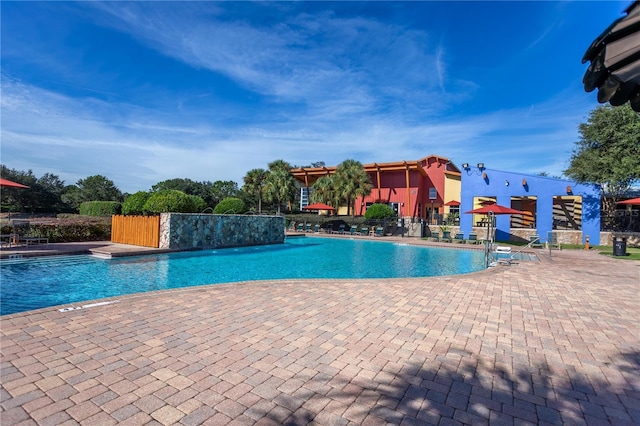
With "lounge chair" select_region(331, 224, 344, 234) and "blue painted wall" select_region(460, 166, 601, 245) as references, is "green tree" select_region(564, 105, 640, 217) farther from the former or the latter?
"lounge chair" select_region(331, 224, 344, 234)

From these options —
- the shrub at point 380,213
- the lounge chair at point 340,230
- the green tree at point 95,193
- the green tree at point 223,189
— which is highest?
the green tree at point 223,189

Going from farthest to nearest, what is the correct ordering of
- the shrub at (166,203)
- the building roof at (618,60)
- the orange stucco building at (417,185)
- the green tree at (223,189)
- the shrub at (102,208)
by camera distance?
1. the green tree at (223,189)
2. the orange stucco building at (417,185)
3. the shrub at (102,208)
4. the shrub at (166,203)
5. the building roof at (618,60)

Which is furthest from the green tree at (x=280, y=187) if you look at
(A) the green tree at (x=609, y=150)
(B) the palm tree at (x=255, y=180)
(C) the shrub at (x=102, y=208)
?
(A) the green tree at (x=609, y=150)

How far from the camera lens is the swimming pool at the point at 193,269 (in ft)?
23.4

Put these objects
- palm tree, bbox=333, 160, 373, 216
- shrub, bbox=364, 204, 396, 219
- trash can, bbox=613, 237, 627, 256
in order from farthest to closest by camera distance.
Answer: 1. palm tree, bbox=333, 160, 373, 216
2. shrub, bbox=364, 204, 396, 219
3. trash can, bbox=613, 237, 627, 256

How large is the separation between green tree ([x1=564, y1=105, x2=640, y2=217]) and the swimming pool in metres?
8.40

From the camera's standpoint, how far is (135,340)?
3.64 meters

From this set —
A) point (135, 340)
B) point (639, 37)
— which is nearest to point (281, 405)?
point (135, 340)

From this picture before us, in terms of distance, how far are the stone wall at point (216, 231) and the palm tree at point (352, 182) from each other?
9.00 metres

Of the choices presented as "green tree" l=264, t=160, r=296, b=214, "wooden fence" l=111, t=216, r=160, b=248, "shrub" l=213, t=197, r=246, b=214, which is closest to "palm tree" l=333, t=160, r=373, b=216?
"green tree" l=264, t=160, r=296, b=214

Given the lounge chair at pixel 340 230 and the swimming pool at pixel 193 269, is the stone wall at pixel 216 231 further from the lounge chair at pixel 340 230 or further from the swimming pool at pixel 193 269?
the lounge chair at pixel 340 230

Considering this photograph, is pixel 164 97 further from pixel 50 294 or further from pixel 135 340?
pixel 135 340

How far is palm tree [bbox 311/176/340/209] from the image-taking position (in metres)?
28.9

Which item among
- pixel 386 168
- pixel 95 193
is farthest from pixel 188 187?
pixel 386 168
